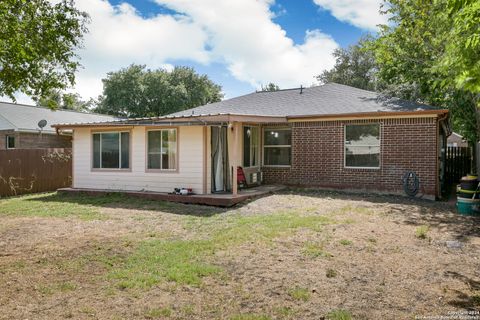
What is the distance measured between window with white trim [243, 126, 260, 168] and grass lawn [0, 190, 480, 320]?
4.22 meters

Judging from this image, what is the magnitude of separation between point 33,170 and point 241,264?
41.2 feet

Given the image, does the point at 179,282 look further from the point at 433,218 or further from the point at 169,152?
the point at 169,152

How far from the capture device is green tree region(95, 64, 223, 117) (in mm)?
39375

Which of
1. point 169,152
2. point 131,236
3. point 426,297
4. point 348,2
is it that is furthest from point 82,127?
point 426,297

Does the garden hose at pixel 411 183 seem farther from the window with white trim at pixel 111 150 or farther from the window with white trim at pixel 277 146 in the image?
the window with white trim at pixel 111 150

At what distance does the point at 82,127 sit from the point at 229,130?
554cm

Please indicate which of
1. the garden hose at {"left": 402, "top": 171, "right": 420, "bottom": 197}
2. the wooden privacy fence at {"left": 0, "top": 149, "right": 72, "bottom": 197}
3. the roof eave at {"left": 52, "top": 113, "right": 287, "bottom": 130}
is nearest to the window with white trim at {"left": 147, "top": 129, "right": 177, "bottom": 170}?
the roof eave at {"left": 52, "top": 113, "right": 287, "bottom": 130}

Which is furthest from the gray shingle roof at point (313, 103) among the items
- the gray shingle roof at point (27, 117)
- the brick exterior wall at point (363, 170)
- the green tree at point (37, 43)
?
A: the gray shingle roof at point (27, 117)

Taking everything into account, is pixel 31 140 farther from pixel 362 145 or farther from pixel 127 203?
pixel 362 145

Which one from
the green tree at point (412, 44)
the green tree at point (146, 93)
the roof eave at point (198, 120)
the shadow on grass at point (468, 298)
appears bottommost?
the shadow on grass at point (468, 298)

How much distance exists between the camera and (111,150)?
539 inches

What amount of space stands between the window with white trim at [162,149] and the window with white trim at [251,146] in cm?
267

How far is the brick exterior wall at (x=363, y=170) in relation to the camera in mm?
11852

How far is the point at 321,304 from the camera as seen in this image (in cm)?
421
